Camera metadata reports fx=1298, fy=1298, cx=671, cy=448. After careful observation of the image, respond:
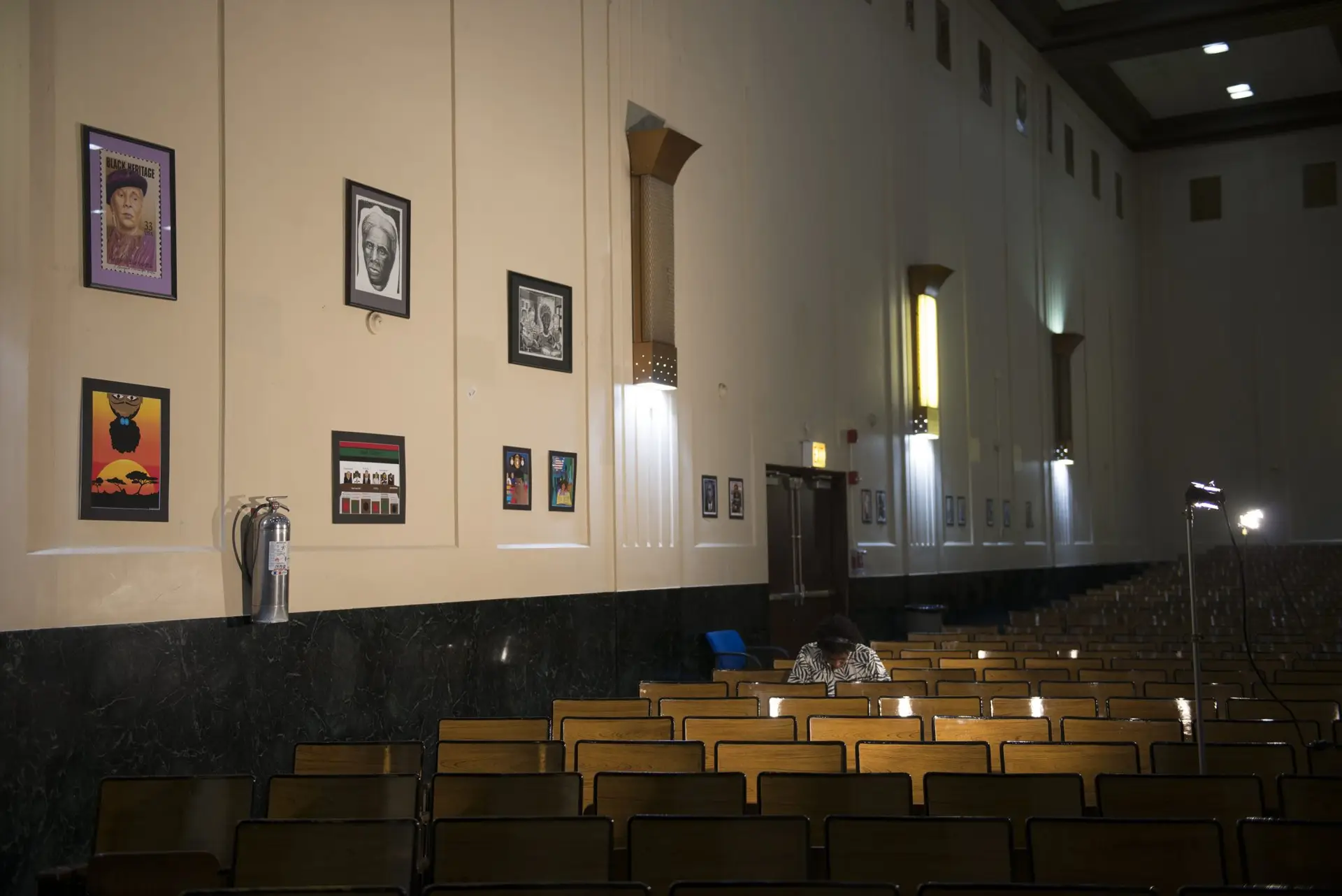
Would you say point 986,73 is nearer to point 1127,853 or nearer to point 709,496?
point 709,496

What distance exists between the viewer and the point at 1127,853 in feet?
13.0

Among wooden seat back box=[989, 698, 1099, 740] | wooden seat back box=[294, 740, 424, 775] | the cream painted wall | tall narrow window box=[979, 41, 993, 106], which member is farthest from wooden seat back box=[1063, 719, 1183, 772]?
tall narrow window box=[979, 41, 993, 106]

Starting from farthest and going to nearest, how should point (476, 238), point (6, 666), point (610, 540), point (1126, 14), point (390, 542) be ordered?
1. point (1126, 14)
2. point (610, 540)
3. point (476, 238)
4. point (390, 542)
5. point (6, 666)

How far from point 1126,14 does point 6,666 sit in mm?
22530

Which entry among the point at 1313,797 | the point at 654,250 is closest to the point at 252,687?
A: the point at 1313,797

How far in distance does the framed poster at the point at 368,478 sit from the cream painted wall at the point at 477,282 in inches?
3.8

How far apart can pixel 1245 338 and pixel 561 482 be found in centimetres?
2453

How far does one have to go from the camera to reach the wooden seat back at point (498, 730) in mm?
6977

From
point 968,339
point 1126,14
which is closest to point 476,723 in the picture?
point 968,339

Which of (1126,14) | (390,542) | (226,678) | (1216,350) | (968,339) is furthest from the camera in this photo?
(1216,350)

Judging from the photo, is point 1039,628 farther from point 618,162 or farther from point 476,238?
point 476,238

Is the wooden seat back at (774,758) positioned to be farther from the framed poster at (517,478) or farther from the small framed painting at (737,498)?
the small framed painting at (737,498)

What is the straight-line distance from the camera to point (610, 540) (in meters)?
11.9

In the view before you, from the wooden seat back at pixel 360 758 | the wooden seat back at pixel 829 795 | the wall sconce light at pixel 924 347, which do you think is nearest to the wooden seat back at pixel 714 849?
the wooden seat back at pixel 829 795
